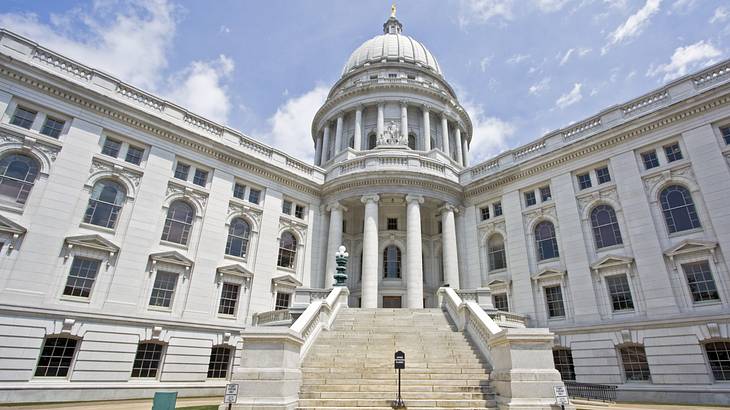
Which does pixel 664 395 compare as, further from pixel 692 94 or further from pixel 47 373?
pixel 47 373

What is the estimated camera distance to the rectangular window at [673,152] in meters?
23.2

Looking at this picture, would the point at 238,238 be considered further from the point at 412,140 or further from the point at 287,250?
the point at 412,140

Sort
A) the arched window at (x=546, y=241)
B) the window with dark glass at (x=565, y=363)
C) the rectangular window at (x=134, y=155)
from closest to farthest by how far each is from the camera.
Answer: the window with dark glass at (x=565, y=363) → the rectangular window at (x=134, y=155) → the arched window at (x=546, y=241)

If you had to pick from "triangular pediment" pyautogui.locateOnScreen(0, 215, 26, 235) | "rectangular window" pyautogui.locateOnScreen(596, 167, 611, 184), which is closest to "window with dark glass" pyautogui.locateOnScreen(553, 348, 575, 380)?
"rectangular window" pyautogui.locateOnScreen(596, 167, 611, 184)

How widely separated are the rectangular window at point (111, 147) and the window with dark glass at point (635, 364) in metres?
33.4

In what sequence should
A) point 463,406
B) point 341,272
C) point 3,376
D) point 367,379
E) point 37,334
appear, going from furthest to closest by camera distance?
1. point 341,272
2. point 37,334
3. point 3,376
4. point 367,379
5. point 463,406

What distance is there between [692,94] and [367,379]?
84.7 ft

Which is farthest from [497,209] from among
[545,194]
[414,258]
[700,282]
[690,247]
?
[700,282]

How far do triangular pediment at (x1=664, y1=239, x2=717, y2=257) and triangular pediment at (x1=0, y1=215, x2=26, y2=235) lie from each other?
3528 cm

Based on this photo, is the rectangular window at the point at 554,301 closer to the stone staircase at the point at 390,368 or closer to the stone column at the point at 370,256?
the stone staircase at the point at 390,368

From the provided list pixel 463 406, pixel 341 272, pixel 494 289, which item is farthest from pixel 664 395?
pixel 341 272

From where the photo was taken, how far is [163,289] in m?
23.3

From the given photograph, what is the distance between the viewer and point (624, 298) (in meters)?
22.9

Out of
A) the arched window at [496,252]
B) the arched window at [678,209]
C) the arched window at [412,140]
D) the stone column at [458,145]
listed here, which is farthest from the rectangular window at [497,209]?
the arched window at [412,140]
